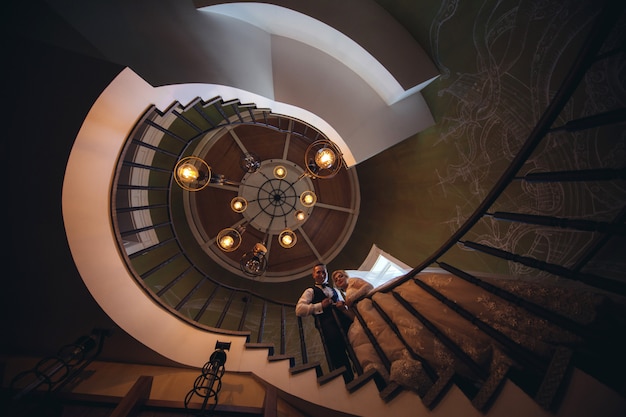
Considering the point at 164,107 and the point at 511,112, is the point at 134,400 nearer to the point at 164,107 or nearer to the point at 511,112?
the point at 164,107

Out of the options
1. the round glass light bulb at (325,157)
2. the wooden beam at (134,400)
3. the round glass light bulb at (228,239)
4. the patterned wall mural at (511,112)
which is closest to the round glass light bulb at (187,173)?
the round glass light bulb at (228,239)

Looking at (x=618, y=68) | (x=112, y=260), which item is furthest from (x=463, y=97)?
(x=112, y=260)

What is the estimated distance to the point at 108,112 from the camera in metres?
1.61

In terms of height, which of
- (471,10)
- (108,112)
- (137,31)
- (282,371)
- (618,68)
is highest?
(471,10)

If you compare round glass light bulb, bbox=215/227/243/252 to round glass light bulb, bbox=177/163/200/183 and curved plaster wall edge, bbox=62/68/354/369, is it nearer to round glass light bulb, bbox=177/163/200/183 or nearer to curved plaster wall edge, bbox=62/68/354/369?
Answer: round glass light bulb, bbox=177/163/200/183

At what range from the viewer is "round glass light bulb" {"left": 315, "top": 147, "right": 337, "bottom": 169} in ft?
9.25

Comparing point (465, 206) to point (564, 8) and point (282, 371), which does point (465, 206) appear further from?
point (282, 371)

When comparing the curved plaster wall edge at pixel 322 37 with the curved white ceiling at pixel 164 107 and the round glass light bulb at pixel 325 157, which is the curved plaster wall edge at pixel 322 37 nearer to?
the curved white ceiling at pixel 164 107

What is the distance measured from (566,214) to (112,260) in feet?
12.9

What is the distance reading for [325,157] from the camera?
2.85m

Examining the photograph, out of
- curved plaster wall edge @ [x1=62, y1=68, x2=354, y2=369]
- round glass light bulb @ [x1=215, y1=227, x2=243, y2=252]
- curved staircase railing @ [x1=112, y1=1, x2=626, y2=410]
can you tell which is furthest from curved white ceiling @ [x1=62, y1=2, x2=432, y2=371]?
round glass light bulb @ [x1=215, y1=227, x2=243, y2=252]

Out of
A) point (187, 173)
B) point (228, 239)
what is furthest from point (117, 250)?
point (228, 239)

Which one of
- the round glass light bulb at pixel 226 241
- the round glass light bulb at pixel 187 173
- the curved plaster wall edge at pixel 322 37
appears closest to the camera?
the curved plaster wall edge at pixel 322 37

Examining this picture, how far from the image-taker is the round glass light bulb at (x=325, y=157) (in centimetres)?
282
